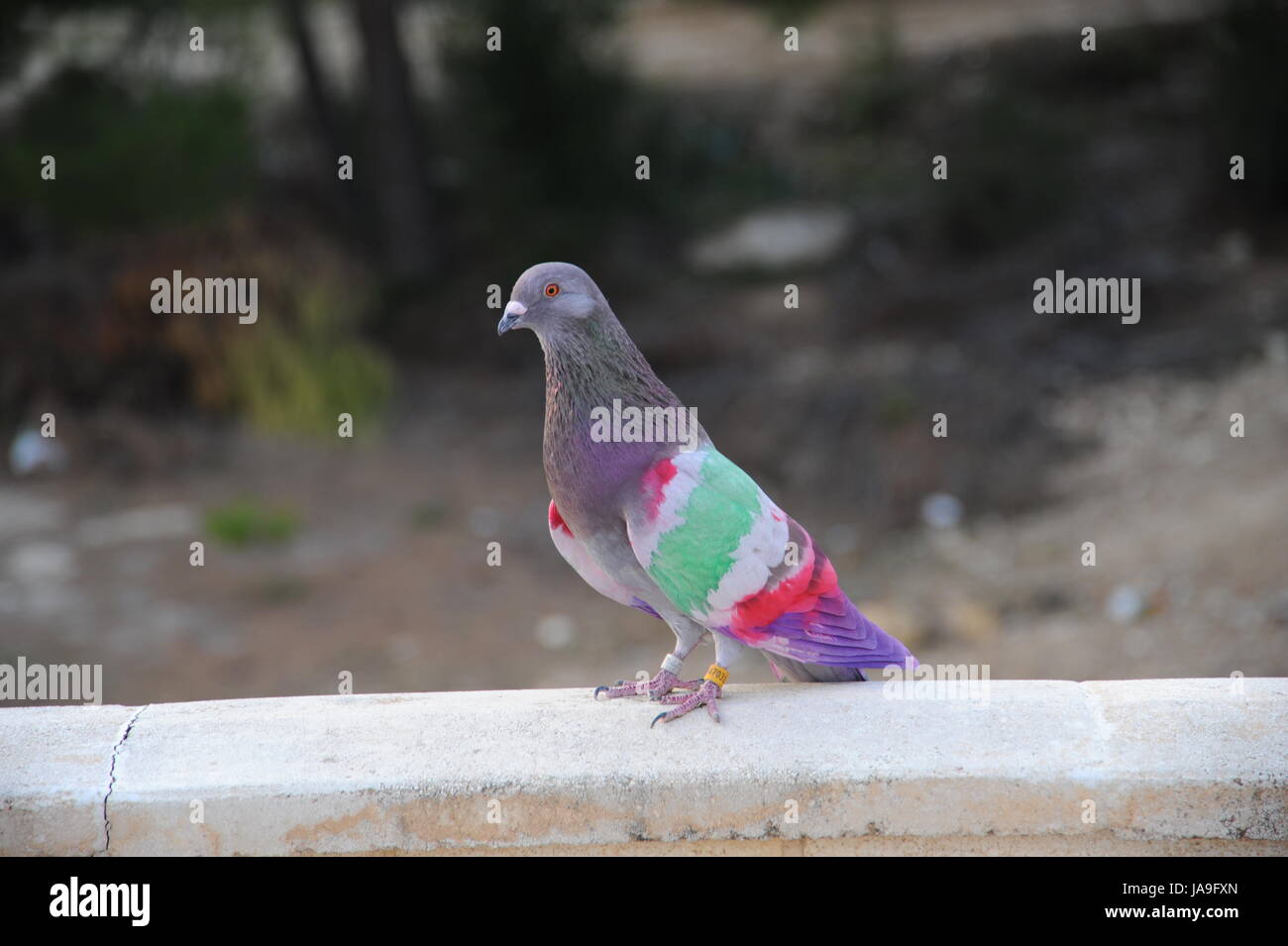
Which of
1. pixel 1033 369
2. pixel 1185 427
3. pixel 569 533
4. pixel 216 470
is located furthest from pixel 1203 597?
pixel 216 470

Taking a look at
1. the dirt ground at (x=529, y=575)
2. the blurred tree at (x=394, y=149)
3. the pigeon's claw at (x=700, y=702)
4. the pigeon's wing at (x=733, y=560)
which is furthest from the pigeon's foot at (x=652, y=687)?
the blurred tree at (x=394, y=149)

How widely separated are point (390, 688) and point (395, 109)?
209 inches

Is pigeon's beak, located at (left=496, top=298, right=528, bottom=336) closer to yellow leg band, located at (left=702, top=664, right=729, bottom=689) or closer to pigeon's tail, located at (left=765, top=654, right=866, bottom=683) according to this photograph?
yellow leg band, located at (left=702, top=664, right=729, bottom=689)

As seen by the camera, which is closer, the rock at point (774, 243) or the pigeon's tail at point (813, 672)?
the pigeon's tail at point (813, 672)

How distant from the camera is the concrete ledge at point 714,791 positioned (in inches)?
101

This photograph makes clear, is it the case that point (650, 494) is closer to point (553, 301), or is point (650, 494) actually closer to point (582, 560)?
point (582, 560)

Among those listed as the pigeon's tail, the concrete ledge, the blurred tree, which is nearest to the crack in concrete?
the concrete ledge

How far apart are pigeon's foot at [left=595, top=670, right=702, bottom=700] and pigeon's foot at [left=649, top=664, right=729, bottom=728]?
0.09 m

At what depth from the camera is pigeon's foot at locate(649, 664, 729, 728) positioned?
2775 mm

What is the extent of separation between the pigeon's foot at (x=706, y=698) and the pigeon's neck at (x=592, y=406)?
433mm

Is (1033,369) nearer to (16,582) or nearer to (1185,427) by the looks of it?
(1185,427)

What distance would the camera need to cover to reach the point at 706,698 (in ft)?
9.20

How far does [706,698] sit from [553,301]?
88cm

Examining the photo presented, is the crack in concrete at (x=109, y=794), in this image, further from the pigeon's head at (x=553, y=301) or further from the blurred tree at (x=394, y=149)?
the blurred tree at (x=394, y=149)
